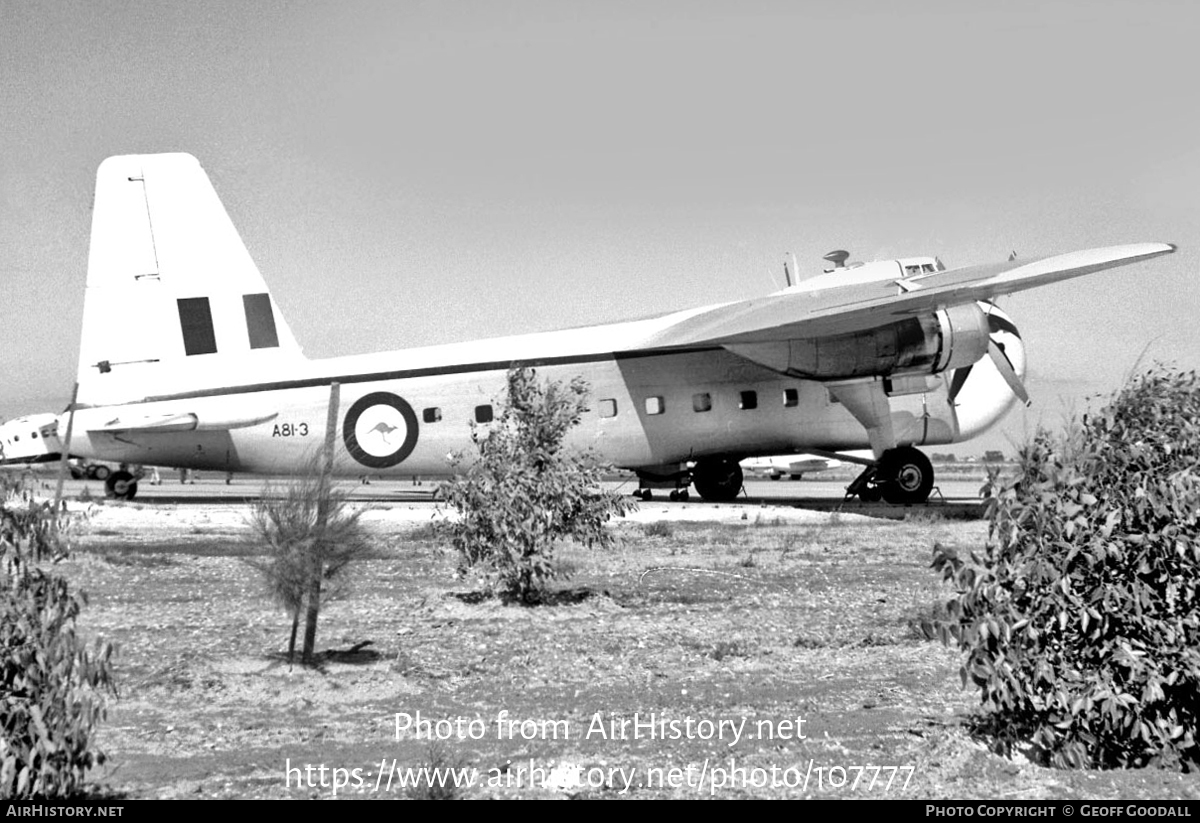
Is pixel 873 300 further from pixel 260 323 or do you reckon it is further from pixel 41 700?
pixel 41 700

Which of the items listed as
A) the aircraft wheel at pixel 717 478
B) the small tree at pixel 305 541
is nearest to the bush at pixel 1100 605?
the small tree at pixel 305 541

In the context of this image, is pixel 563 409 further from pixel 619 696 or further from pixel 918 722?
pixel 918 722

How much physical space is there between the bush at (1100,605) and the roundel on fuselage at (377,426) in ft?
58.9

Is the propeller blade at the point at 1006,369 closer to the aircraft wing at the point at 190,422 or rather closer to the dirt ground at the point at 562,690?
the dirt ground at the point at 562,690

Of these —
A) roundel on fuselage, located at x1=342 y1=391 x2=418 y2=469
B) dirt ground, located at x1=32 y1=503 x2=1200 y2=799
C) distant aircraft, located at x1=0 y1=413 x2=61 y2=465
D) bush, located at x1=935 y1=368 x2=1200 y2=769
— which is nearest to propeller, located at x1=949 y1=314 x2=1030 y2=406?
dirt ground, located at x1=32 y1=503 x2=1200 y2=799

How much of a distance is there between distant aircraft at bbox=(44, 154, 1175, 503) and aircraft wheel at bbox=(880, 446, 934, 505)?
0.03 m

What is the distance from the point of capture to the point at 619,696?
8344 mm

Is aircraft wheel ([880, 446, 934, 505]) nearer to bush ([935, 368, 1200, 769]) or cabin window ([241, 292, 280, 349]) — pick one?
cabin window ([241, 292, 280, 349])

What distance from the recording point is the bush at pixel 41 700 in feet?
16.7

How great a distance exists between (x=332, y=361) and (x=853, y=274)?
11.4m

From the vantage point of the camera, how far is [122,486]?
3123cm

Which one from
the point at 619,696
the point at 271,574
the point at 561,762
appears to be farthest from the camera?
the point at 271,574

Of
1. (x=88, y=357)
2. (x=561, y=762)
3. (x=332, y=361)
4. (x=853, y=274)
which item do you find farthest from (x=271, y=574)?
(x=853, y=274)

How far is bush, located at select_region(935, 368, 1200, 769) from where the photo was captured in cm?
641
